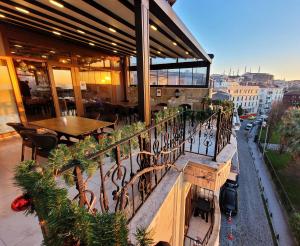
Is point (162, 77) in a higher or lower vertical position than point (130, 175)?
higher

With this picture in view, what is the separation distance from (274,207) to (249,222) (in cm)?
296

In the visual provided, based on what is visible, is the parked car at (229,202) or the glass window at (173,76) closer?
the glass window at (173,76)

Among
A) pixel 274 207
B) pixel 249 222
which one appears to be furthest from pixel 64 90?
pixel 274 207

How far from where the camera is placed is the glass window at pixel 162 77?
8.49 m

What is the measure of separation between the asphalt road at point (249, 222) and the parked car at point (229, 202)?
34 centimetres

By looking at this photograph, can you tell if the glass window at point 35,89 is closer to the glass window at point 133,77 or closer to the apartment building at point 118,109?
the apartment building at point 118,109

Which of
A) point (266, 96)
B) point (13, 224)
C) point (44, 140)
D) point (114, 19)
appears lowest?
point (266, 96)

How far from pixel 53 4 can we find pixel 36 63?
3.10 meters

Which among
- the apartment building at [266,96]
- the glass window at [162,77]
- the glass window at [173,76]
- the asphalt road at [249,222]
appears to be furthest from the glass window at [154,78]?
the apartment building at [266,96]

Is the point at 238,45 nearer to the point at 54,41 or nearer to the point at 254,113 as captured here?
the point at 254,113

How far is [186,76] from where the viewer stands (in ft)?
26.4

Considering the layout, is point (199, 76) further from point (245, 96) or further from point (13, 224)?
point (245, 96)

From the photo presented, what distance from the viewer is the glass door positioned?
580 cm

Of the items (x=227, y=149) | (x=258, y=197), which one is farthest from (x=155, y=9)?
(x=258, y=197)
